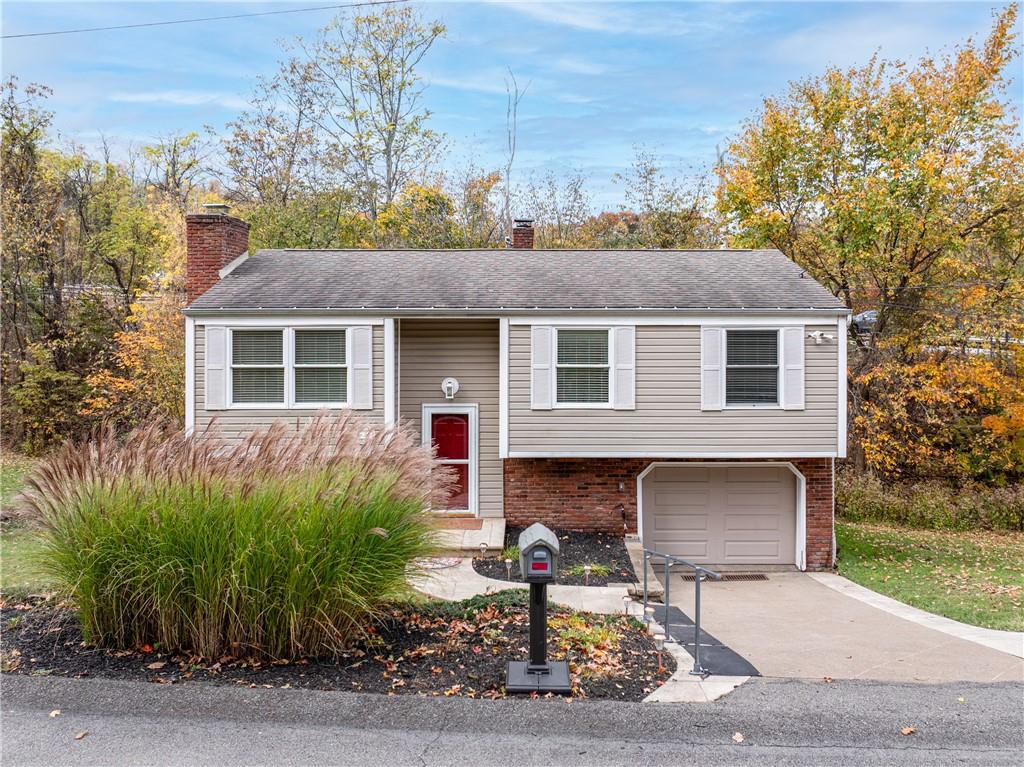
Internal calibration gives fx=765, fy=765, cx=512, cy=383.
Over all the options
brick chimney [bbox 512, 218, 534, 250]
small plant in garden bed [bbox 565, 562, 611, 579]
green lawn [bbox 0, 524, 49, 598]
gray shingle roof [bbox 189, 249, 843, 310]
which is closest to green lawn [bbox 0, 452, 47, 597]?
green lawn [bbox 0, 524, 49, 598]

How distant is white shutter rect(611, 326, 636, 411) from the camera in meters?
12.0

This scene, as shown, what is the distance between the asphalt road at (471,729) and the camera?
4355mm

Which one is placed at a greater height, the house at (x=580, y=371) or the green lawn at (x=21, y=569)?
the house at (x=580, y=371)

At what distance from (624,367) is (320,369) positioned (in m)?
4.78

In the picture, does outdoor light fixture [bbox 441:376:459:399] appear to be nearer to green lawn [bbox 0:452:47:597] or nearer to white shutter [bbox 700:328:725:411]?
white shutter [bbox 700:328:725:411]

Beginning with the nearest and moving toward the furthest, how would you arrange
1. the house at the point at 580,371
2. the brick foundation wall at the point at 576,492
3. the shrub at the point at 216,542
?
the shrub at the point at 216,542
the house at the point at 580,371
the brick foundation wall at the point at 576,492

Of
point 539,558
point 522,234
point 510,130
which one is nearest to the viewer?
point 539,558

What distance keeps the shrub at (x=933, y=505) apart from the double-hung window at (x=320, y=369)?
43.0 feet

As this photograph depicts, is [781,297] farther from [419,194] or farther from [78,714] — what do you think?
[419,194]

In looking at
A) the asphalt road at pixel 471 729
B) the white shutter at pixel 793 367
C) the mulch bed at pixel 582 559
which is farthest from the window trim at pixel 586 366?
the asphalt road at pixel 471 729

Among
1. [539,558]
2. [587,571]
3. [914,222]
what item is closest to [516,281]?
[587,571]

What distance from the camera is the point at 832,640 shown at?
7.82m

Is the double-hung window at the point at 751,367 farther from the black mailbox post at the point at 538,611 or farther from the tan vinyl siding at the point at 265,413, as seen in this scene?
the black mailbox post at the point at 538,611

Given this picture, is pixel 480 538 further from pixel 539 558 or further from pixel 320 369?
pixel 539 558
